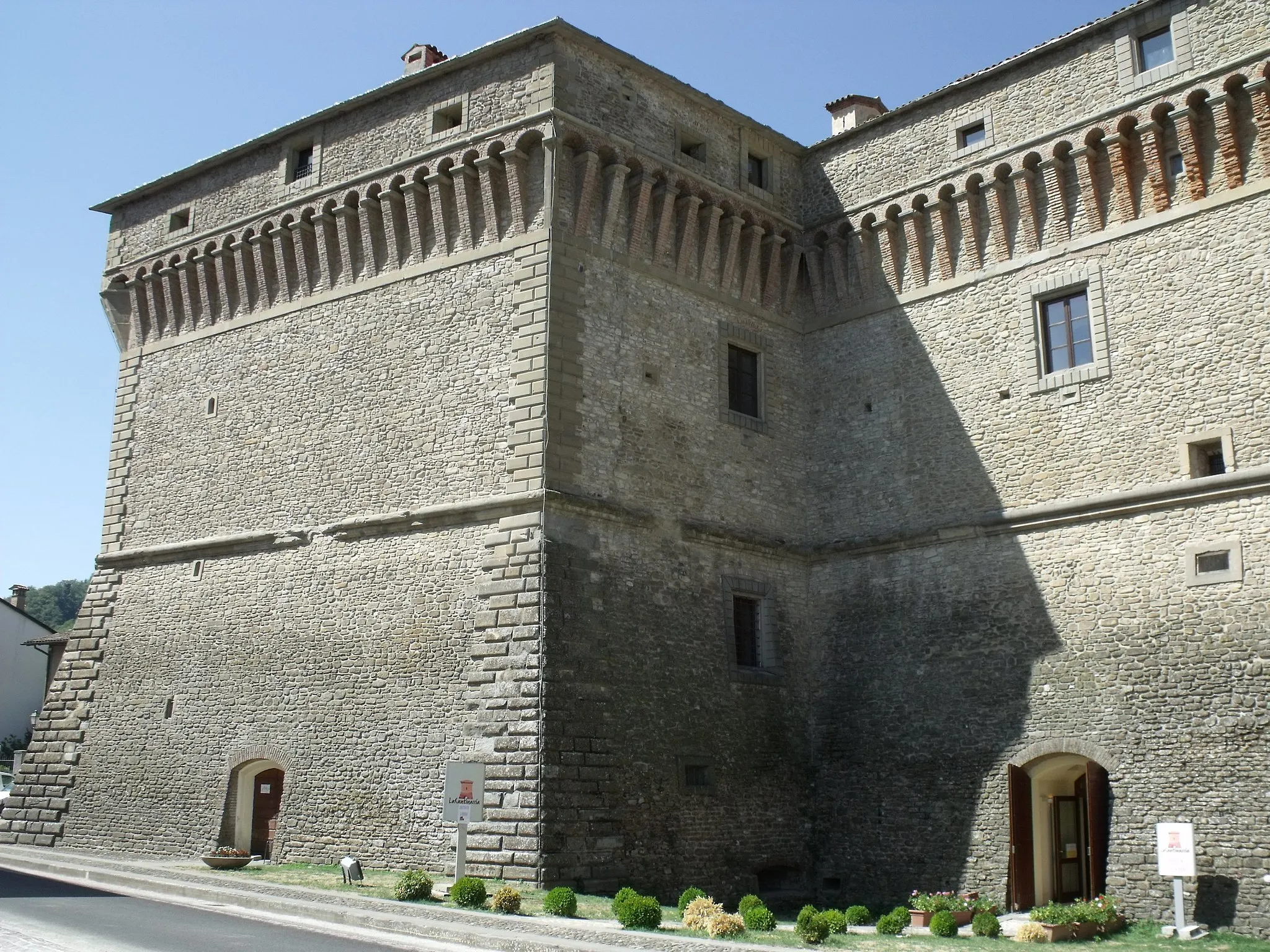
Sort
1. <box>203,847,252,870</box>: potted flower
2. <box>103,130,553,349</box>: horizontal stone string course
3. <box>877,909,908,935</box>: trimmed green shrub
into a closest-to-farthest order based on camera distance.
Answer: <box>877,909,908,935</box>: trimmed green shrub < <box>203,847,252,870</box>: potted flower < <box>103,130,553,349</box>: horizontal stone string course

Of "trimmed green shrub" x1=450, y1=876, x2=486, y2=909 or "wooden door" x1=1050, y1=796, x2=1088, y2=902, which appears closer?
"trimmed green shrub" x1=450, y1=876, x2=486, y2=909

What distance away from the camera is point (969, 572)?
1928 cm

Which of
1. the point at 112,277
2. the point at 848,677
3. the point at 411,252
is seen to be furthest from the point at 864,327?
the point at 112,277

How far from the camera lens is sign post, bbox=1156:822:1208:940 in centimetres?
1498

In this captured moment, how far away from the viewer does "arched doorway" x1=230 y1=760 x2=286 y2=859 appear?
19859 mm

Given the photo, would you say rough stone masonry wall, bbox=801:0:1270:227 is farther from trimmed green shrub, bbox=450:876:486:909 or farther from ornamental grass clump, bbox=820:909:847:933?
trimmed green shrub, bbox=450:876:486:909

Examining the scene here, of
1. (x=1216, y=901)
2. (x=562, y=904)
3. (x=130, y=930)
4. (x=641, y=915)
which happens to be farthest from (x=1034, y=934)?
(x=130, y=930)

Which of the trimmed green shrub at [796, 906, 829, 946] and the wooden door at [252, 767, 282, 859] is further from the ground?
the wooden door at [252, 767, 282, 859]

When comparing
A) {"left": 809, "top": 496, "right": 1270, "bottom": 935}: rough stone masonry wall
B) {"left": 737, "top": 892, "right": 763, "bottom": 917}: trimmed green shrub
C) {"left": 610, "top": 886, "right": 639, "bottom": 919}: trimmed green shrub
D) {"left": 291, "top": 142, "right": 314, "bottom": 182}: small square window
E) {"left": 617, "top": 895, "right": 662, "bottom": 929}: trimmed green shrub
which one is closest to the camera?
{"left": 617, "top": 895, "right": 662, "bottom": 929}: trimmed green shrub

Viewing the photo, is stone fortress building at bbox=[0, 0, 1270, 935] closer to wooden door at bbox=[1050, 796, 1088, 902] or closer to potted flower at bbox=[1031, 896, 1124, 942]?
wooden door at bbox=[1050, 796, 1088, 902]

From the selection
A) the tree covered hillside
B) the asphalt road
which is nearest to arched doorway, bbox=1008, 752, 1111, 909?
the asphalt road

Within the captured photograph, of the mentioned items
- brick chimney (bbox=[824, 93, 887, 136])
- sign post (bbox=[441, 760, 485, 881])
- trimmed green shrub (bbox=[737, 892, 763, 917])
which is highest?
brick chimney (bbox=[824, 93, 887, 136])

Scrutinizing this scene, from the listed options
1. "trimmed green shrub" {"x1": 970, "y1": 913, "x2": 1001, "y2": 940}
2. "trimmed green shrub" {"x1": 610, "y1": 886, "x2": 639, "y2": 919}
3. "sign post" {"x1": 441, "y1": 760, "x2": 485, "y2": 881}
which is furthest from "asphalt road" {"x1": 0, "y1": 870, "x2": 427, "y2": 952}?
"trimmed green shrub" {"x1": 970, "y1": 913, "x2": 1001, "y2": 940}

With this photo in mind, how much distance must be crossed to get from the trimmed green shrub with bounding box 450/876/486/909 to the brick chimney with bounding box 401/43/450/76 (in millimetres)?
14099
